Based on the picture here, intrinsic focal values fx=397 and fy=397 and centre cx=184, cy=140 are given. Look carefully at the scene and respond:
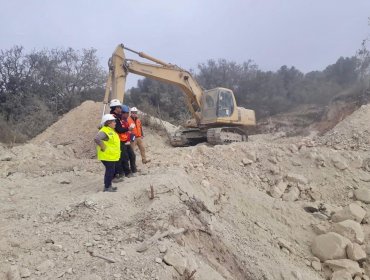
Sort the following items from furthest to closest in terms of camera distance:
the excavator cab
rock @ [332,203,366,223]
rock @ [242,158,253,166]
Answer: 1. the excavator cab
2. rock @ [242,158,253,166]
3. rock @ [332,203,366,223]

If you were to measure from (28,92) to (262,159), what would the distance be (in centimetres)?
1507

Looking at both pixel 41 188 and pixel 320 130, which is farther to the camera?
pixel 320 130

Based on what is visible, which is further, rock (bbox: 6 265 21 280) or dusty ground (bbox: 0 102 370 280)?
dusty ground (bbox: 0 102 370 280)

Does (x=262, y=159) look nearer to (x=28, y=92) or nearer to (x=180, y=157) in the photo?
(x=180, y=157)

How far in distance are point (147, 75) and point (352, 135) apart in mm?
5798

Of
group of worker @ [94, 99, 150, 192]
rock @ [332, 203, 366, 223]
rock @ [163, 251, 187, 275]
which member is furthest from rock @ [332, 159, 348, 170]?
rock @ [163, 251, 187, 275]

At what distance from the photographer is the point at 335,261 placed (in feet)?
19.5

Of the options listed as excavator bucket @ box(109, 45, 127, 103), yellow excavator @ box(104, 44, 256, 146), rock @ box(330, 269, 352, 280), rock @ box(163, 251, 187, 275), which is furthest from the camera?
yellow excavator @ box(104, 44, 256, 146)

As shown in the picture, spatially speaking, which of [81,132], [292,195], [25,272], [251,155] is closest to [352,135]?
[251,155]

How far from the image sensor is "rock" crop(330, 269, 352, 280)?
18.7ft

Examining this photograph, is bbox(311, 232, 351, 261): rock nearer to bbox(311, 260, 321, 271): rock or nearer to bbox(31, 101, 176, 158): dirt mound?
bbox(311, 260, 321, 271): rock

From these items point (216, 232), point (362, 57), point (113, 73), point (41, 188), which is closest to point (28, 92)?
point (113, 73)

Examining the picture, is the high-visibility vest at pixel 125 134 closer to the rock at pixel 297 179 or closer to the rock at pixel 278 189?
the rock at pixel 278 189

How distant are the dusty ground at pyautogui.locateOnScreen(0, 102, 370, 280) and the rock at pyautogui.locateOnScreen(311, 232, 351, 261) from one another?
0.18m
